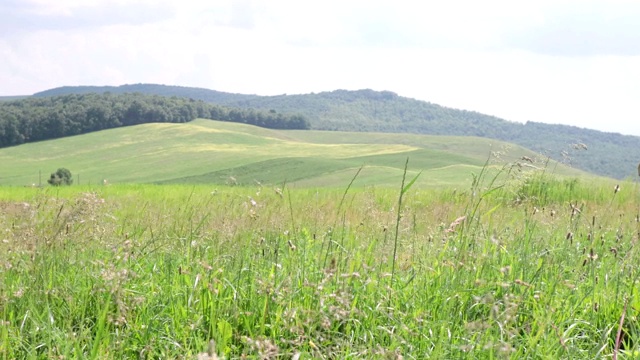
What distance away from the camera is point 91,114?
111m

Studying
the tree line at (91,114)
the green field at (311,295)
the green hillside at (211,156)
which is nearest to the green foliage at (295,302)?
the green field at (311,295)

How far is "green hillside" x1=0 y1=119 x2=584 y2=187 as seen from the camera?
69.8 m

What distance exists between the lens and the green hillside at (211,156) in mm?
69750

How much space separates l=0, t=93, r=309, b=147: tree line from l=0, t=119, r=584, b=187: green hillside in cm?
470

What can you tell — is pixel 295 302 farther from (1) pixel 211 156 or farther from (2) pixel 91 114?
(2) pixel 91 114

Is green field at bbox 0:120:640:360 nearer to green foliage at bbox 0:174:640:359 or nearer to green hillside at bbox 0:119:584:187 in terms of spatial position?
green foliage at bbox 0:174:640:359

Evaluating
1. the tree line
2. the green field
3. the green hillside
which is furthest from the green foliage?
the tree line

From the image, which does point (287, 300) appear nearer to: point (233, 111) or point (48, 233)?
point (48, 233)

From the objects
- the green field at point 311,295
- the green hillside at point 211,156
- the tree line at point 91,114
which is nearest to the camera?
the green field at point 311,295

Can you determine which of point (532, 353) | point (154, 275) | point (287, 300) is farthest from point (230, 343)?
point (532, 353)

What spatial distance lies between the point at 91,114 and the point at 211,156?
36289mm

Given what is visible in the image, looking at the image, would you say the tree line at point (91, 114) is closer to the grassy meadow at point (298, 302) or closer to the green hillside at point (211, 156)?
the green hillside at point (211, 156)

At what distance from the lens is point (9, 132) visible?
10188cm

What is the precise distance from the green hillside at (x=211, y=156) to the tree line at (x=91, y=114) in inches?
185
